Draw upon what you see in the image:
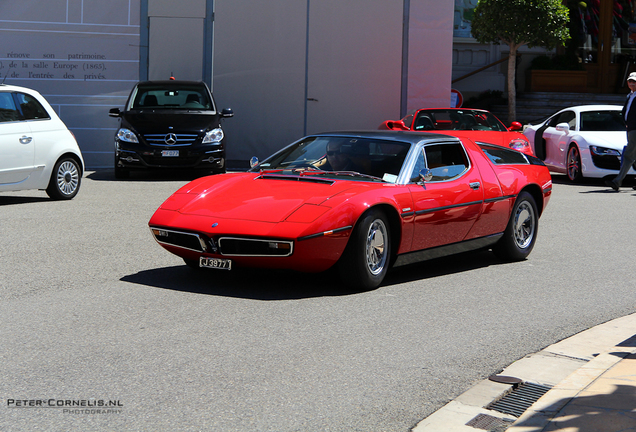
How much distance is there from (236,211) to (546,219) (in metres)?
5.89

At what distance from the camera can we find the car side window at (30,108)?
A: 11.3m

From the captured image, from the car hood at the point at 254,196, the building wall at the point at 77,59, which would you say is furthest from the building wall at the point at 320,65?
the car hood at the point at 254,196

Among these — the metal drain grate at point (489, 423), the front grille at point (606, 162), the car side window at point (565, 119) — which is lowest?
the metal drain grate at point (489, 423)

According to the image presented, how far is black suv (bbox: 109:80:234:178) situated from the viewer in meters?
14.6

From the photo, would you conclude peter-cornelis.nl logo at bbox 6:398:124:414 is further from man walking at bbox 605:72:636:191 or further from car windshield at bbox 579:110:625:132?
car windshield at bbox 579:110:625:132

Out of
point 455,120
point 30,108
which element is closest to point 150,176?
point 30,108

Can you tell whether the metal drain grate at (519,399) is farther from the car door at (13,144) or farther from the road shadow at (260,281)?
the car door at (13,144)

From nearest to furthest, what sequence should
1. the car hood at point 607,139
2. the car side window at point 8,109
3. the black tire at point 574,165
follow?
1. the car side window at point 8,109
2. the car hood at point 607,139
3. the black tire at point 574,165

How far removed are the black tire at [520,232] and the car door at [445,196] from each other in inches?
26.2

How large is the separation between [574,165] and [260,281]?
438 inches

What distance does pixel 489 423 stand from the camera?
383 centimetres

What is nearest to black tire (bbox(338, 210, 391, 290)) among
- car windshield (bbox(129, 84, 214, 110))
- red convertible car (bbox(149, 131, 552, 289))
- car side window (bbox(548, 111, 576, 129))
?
red convertible car (bbox(149, 131, 552, 289))

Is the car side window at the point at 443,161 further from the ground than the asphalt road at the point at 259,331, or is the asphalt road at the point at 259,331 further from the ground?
the car side window at the point at 443,161

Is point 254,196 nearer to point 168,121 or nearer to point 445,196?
point 445,196
